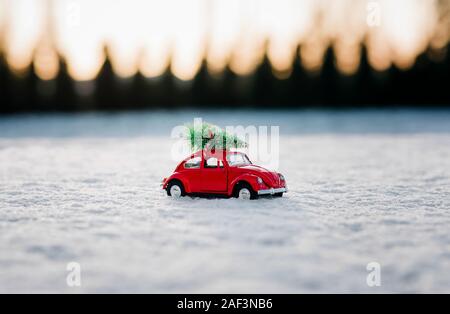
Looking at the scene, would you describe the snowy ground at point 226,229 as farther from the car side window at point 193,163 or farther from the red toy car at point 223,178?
the car side window at point 193,163

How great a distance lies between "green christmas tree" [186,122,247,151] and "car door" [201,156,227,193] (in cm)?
26

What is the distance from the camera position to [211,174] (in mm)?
9094

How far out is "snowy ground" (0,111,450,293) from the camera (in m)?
5.43

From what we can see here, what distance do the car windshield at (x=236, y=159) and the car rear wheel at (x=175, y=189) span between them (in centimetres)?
107

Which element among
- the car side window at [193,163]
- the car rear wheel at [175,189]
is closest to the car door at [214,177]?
the car side window at [193,163]

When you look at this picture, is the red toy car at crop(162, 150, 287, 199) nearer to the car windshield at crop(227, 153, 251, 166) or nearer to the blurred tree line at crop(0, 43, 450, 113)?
the car windshield at crop(227, 153, 251, 166)

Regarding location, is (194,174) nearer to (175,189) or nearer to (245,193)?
(175,189)

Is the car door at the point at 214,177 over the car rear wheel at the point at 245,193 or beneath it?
over

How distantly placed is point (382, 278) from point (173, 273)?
231cm

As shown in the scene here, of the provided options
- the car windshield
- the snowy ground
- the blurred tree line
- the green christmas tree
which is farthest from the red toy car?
the blurred tree line

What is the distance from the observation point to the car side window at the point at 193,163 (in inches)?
365
